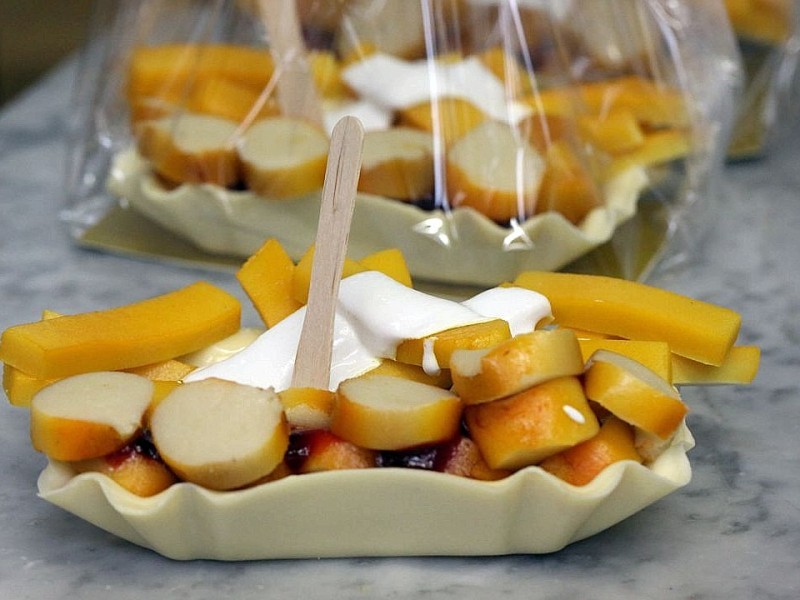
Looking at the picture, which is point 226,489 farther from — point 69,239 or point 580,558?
point 69,239

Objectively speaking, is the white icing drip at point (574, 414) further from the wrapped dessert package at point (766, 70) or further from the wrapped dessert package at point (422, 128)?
the wrapped dessert package at point (766, 70)

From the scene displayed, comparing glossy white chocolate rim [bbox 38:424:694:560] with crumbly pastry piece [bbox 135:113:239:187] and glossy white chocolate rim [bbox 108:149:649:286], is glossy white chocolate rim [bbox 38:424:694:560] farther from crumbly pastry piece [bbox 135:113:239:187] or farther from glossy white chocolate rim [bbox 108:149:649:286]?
crumbly pastry piece [bbox 135:113:239:187]

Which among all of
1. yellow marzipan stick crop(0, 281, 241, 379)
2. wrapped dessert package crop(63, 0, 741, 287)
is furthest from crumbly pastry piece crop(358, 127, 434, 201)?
yellow marzipan stick crop(0, 281, 241, 379)

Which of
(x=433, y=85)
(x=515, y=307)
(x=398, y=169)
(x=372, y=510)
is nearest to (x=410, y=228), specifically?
(x=398, y=169)

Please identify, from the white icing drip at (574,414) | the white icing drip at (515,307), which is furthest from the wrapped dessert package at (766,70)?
the white icing drip at (574,414)

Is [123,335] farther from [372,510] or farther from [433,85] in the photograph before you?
[433,85]

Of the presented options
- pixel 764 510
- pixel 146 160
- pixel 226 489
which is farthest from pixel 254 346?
pixel 146 160
